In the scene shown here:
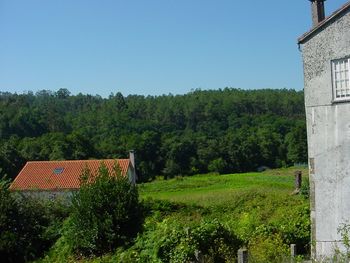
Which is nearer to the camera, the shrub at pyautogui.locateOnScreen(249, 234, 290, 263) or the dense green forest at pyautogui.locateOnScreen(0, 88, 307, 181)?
the shrub at pyautogui.locateOnScreen(249, 234, 290, 263)

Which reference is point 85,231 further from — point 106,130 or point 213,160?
point 106,130

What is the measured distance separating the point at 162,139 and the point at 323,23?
7715 centimetres

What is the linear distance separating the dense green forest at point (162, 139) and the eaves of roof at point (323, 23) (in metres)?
53.8

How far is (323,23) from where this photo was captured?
15.9 metres

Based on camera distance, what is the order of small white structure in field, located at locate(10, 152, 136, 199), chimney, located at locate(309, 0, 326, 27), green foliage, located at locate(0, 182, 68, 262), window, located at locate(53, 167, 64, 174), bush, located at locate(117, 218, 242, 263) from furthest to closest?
window, located at locate(53, 167, 64, 174), small white structure in field, located at locate(10, 152, 136, 199), green foliage, located at locate(0, 182, 68, 262), chimney, located at locate(309, 0, 326, 27), bush, located at locate(117, 218, 242, 263)

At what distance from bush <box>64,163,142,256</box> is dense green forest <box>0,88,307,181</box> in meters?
46.8

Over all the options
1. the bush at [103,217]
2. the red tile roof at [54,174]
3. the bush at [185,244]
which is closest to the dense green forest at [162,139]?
the red tile roof at [54,174]

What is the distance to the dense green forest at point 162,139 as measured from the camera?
74.8 meters

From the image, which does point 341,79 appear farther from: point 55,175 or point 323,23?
point 55,175

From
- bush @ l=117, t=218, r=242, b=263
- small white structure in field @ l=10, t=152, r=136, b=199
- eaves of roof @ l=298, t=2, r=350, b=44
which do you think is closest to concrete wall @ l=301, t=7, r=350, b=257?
eaves of roof @ l=298, t=2, r=350, b=44

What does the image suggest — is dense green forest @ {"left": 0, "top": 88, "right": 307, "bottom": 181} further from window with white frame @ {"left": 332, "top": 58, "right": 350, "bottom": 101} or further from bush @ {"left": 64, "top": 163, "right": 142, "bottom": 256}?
window with white frame @ {"left": 332, "top": 58, "right": 350, "bottom": 101}

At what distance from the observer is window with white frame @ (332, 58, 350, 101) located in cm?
1552

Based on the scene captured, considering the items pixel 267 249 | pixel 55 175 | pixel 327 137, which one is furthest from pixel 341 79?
pixel 55 175

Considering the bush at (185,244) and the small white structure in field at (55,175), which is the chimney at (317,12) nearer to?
the bush at (185,244)
